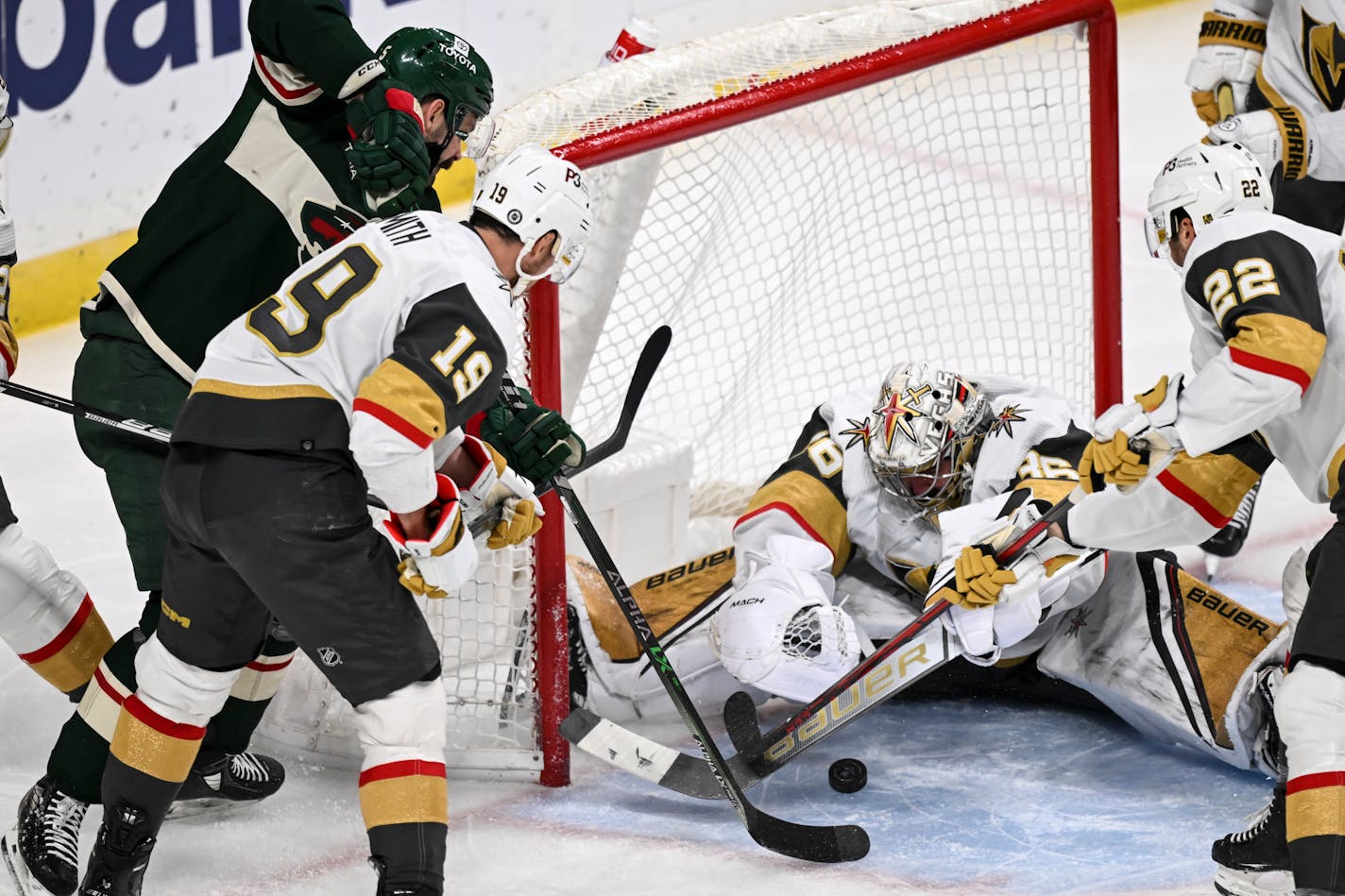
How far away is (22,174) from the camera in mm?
4848

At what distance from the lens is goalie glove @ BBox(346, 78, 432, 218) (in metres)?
2.57

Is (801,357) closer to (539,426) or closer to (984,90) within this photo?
(984,90)

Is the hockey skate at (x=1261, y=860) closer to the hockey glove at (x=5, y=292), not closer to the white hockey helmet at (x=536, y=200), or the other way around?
the white hockey helmet at (x=536, y=200)

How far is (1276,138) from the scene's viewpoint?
363 centimetres

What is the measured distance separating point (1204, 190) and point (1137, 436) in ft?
1.11

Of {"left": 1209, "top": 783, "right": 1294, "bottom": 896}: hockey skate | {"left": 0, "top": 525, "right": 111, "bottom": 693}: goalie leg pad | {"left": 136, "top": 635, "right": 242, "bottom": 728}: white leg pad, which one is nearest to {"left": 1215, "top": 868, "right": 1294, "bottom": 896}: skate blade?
{"left": 1209, "top": 783, "right": 1294, "bottom": 896}: hockey skate

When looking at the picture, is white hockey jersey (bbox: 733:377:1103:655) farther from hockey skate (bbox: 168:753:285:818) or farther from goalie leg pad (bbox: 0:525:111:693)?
goalie leg pad (bbox: 0:525:111:693)

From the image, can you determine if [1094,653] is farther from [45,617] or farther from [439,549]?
[45,617]

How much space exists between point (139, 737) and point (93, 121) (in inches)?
110

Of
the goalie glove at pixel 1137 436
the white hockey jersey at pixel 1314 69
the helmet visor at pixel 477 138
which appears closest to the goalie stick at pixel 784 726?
the goalie glove at pixel 1137 436

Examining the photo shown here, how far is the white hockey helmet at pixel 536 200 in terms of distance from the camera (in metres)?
2.42

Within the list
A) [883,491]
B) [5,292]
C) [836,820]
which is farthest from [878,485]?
[5,292]

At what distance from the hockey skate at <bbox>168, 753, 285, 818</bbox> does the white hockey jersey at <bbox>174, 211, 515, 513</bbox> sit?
0.77 meters

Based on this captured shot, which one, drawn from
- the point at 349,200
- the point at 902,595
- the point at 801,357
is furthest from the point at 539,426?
the point at 801,357
